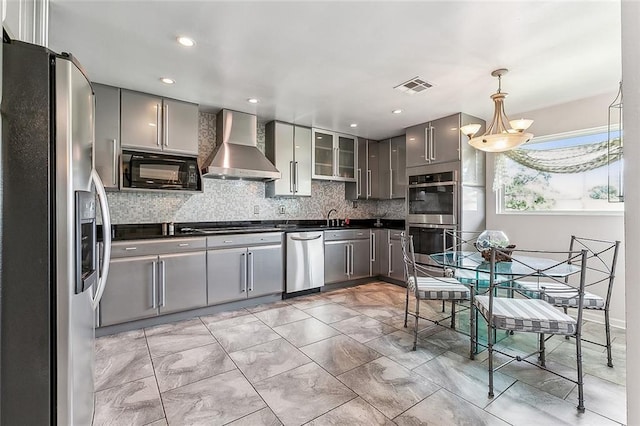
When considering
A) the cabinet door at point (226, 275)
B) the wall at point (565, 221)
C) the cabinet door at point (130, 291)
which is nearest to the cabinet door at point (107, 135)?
the cabinet door at point (130, 291)

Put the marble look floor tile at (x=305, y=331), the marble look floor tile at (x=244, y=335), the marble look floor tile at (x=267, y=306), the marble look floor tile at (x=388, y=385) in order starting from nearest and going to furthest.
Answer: the marble look floor tile at (x=388, y=385), the marble look floor tile at (x=244, y=335), the marble look floor tile at (x=305, y=331), the marble look floor tile at (x=267, y=306)

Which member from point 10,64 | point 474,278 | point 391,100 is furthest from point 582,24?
point 10,64

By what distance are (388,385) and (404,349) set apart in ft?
1.85

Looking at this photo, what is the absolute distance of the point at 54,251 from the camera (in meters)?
1.16

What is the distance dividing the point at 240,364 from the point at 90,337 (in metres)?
1.07

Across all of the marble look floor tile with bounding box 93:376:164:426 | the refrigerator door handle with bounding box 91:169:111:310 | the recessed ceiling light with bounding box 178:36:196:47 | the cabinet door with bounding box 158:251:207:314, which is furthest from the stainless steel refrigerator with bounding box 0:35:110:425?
the cabinet door with bounding box 158:251:207:314

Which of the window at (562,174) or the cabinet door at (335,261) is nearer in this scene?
the window at (562,174)

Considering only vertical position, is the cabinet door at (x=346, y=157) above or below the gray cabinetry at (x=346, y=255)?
above

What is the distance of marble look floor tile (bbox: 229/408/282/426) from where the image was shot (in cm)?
166

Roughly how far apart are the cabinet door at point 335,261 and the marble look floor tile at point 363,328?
116 centimetres

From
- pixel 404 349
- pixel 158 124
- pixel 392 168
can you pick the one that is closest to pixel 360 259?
pixel 392 168

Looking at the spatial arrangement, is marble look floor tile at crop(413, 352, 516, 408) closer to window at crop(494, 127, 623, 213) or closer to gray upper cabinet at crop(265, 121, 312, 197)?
window at crop(494, 127, 623, 213)

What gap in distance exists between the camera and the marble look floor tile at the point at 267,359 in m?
2.18

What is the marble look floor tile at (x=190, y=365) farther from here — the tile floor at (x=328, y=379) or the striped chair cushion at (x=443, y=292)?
the striped chair cushion at (x=443, y=292)
